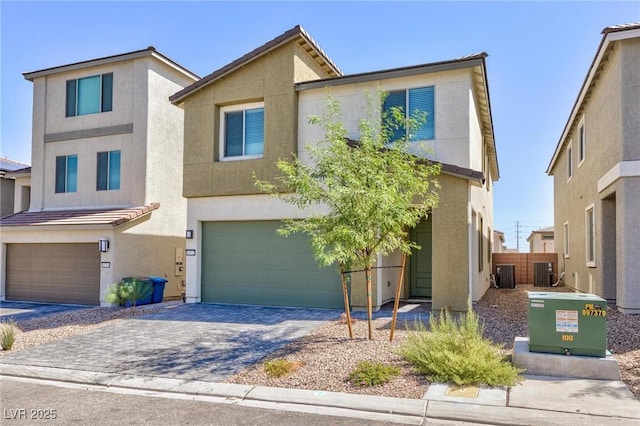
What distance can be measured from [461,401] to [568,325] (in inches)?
85.3

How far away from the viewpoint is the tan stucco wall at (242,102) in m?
13.4

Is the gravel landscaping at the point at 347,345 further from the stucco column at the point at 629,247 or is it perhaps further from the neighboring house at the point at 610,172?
the neighboring house at the point at 610,172

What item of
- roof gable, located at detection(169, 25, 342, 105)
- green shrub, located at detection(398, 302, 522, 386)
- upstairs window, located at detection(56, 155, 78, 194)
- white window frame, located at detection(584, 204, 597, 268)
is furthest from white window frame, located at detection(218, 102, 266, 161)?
white window frame, located at detection(584, 204, 597, 268)

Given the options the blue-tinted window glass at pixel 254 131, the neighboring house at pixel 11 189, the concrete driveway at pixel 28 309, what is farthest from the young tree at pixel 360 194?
the neighboring house at pixel 11 189

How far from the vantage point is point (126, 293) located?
569 inches

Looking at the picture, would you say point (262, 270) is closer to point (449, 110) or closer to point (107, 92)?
point (449, 110)

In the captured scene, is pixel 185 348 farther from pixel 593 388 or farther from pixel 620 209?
pixel 620 209

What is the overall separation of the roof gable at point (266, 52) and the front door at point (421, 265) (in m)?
6.27

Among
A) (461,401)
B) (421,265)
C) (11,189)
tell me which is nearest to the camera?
(461,401)

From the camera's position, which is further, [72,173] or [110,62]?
[72,173]

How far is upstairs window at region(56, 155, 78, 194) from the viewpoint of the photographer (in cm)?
1781

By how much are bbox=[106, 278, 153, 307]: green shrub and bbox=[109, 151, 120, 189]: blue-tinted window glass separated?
412 cm

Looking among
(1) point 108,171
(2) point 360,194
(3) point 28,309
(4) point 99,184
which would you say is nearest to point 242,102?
(1) point 108,171

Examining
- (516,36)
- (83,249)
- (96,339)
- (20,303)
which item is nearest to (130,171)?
(83,249)
